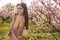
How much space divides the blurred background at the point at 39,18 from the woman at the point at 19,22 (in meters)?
0.05

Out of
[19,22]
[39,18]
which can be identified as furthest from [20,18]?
[39,18]

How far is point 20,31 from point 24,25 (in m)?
0.08

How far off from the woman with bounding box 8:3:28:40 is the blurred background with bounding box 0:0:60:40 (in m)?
0.05

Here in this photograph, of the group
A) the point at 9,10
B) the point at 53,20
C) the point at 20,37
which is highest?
the point at 9,10

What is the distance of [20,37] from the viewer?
92.4 inches

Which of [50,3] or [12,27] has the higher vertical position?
[50,3]

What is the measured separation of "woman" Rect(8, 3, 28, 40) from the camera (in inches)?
92.2

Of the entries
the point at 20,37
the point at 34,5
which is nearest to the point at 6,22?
the point at 20,37

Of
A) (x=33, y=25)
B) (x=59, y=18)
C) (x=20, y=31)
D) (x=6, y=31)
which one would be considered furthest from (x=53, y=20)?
(x=6, y=31)

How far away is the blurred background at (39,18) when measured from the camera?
237 centimetres

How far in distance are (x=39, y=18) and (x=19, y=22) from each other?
242mm

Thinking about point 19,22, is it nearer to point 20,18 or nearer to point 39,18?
point 20,18

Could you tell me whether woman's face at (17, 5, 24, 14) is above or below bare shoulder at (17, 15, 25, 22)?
→ above

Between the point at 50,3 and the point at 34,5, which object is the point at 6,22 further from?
the point at 50,3
